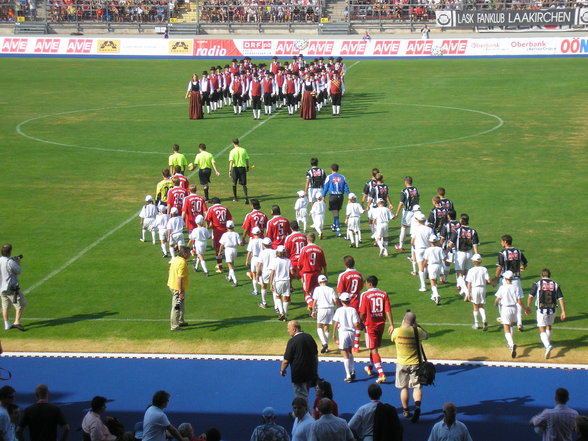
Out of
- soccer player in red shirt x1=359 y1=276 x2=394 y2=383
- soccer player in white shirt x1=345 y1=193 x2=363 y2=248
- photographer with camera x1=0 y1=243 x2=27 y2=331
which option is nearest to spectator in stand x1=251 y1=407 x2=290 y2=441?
soccer player in red shirt x1=359 y1=276 x2=394 y2=383

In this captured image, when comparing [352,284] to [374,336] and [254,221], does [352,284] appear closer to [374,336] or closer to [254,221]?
[374,336]

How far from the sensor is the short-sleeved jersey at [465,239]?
61.6ft

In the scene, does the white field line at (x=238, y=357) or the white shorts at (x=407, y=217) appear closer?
the white field line at (x=238, y=357)

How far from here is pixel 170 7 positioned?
2847 inches

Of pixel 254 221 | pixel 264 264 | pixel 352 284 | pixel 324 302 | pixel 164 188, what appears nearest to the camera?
pixel 324 302

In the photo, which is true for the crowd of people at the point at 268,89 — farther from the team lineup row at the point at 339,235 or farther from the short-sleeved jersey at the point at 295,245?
the short-sleeved jersey at the point at 295,245

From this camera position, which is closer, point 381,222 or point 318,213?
point 381,222

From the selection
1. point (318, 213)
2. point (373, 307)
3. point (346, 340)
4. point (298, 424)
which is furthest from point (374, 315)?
point (318, 213)

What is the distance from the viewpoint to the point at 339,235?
2378 centimetres

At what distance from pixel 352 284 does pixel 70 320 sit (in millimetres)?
6326

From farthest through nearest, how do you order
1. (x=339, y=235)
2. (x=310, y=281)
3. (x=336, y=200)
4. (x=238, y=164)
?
(x=238, y=164) < (x=339, y=235) < (x=336, y=200) < (x=310, y=281)

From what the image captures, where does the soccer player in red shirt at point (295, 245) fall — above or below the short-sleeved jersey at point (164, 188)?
below

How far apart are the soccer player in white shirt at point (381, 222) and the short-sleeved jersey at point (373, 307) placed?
6466 mm

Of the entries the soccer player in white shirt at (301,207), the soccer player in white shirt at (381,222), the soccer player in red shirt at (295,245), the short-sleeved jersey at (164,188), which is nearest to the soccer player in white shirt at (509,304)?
the soccer player in red shirt at (295,245)
